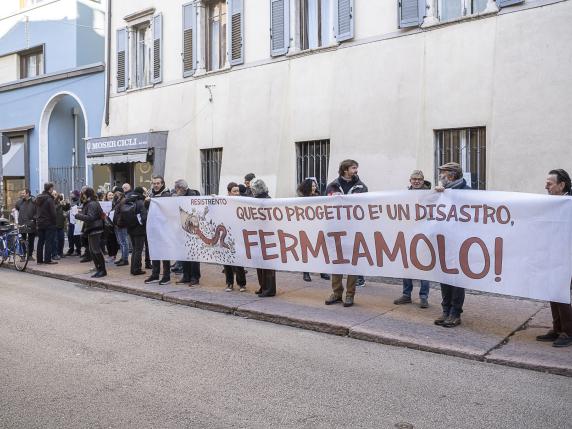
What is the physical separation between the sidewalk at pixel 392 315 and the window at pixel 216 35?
6.69m

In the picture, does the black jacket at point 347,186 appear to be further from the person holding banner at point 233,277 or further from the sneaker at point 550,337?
the sneaker at point 550,337

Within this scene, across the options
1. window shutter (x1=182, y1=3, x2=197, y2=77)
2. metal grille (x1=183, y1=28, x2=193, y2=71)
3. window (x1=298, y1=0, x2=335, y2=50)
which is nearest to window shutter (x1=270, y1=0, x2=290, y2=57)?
window (x1=298, y1=0, x2=335, y2=50)

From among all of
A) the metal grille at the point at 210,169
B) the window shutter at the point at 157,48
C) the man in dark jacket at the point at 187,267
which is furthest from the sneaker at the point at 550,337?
the window shutter at the point at 157,48

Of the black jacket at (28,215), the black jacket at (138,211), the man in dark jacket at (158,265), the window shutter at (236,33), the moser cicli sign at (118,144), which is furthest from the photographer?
the moser cicli sign at (118,144)

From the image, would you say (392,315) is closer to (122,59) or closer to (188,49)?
(188,49)

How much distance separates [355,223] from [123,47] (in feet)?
39.9

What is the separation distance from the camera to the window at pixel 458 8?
10133mm

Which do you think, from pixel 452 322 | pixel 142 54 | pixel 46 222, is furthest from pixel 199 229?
pixel 142 54

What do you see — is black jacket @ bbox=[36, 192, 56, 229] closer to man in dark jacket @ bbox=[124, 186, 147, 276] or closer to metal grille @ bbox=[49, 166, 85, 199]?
man in dark jacket @ bbox=[124, 186, 147, 276]

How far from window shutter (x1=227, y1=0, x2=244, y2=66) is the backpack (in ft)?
16.8

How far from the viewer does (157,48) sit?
53.0 feet

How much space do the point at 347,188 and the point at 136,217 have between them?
4526 millimetres

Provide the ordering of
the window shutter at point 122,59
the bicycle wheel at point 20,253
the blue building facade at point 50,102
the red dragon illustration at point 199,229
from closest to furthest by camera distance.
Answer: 1. the red dragon illustration at point 199,229
2. the bicycle wheel at point 20,253
3. the window shutter at point 122,59
4. the blue building facade at point 50,102

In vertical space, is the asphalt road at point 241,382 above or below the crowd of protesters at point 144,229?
below
